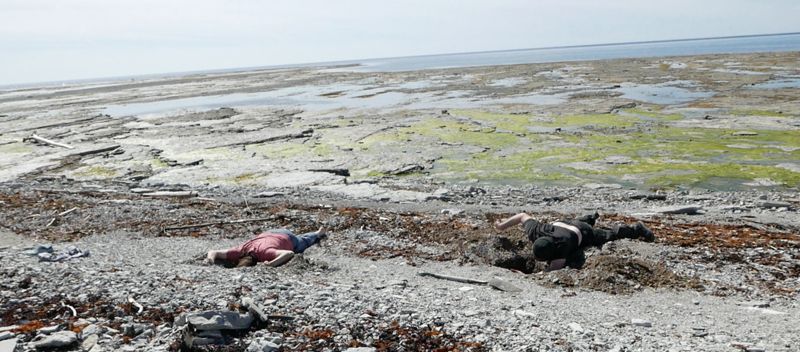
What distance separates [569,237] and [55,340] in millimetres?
8753

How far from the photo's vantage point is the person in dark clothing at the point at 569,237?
1036cm

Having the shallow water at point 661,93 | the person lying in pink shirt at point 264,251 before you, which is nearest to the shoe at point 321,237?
the person lying in pink shirt at point 264,251

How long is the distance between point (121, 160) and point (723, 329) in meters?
27.8

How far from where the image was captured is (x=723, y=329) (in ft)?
23.9

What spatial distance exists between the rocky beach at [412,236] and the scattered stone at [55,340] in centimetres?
3

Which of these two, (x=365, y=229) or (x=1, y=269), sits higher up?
(x=1, y=269)

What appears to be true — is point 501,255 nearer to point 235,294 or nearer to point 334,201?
point 235,294

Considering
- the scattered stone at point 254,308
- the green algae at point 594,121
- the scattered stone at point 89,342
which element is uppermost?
the scattered stone at point 89,342

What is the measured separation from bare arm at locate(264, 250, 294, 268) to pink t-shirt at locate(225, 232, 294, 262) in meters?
0.17

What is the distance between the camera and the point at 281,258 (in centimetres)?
997

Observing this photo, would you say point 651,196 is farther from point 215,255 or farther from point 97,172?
Answer: point 97,172

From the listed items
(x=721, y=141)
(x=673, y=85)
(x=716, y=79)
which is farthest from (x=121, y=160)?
(x=716, y=79)

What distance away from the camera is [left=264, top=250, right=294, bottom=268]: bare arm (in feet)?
32.5

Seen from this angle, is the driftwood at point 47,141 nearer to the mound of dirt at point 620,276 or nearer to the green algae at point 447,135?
the green algae at point 447,135
